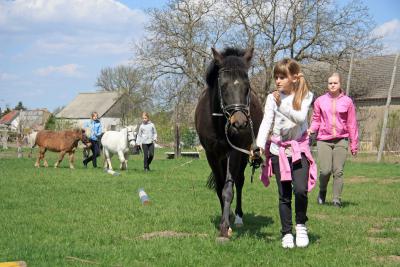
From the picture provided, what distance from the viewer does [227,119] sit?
583 centimetres

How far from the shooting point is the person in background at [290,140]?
538 centimetres

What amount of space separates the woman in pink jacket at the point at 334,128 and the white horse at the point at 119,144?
10078 mm

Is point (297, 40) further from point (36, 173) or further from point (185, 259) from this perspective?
point (185, 259)

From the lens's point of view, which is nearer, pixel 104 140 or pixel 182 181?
pixel 182 181

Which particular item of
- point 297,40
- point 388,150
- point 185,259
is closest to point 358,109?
point 297,40

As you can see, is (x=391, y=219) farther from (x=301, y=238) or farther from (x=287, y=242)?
(x=287, y=242)

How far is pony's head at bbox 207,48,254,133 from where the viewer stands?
5.40 meters

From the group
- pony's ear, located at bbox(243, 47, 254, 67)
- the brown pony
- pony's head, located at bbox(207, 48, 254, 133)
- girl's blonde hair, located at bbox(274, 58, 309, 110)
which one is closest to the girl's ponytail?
girl's blonde hair, located at bbox(274, 58, 309, 110)

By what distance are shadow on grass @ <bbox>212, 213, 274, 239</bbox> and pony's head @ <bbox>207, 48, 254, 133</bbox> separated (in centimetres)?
160

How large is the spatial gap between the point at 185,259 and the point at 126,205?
401 centimetres

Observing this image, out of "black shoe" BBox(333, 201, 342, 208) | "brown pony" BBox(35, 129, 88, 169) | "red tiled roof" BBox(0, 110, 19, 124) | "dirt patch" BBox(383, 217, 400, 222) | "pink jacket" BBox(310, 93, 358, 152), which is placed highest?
"pink jacket" BBox(310, 93, 358, 152)

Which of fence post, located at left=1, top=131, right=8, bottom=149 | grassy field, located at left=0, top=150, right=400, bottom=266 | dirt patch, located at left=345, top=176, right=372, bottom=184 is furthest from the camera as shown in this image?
fence post, located at left=1, top=131, right=8, bottom=149

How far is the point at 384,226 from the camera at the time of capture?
682cm

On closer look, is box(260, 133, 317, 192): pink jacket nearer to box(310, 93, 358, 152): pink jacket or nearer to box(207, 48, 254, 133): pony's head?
box(207, 48, 254, 133): pony's head
